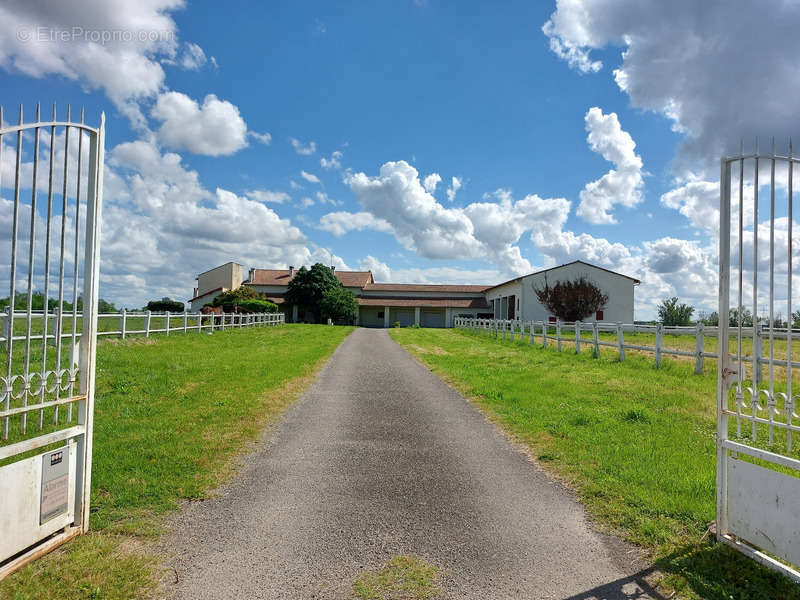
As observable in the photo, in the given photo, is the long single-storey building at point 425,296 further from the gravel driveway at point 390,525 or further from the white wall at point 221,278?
the gravel driveway at point 390,525

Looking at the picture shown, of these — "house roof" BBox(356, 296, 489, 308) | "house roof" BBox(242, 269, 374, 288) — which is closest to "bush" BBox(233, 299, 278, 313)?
"house roof" BBox(356, 296, 489, 308)

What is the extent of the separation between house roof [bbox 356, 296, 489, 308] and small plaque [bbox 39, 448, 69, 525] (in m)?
59.5

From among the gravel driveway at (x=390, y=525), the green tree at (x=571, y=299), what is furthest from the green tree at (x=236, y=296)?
the gravel driveway at (x=390, y=525)

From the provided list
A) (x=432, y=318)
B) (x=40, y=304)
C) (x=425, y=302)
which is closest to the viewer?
(x=40, y=304)

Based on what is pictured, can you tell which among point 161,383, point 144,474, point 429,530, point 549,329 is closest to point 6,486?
point 144,474

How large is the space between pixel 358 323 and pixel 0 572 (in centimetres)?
6140

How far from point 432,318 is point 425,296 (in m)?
6.20

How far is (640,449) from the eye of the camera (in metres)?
5.71

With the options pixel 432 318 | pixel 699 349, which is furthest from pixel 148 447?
pixel 432 318

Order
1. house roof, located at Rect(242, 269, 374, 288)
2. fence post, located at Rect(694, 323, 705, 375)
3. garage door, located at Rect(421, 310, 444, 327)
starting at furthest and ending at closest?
house roof, located at Rect(242, 269, 374, 288), garage door, located at Rect(421, 310, 444, 327), fence post, located at Rect(694, 323, 705, 375)

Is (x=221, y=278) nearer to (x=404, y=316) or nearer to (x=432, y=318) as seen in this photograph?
(x=404, y=316)

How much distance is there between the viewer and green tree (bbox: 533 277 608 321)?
4519 cm

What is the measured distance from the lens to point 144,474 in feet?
15.5

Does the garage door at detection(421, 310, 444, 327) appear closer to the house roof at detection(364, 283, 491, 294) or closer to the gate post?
the house roof at detection(364, 283, 491, 294)
